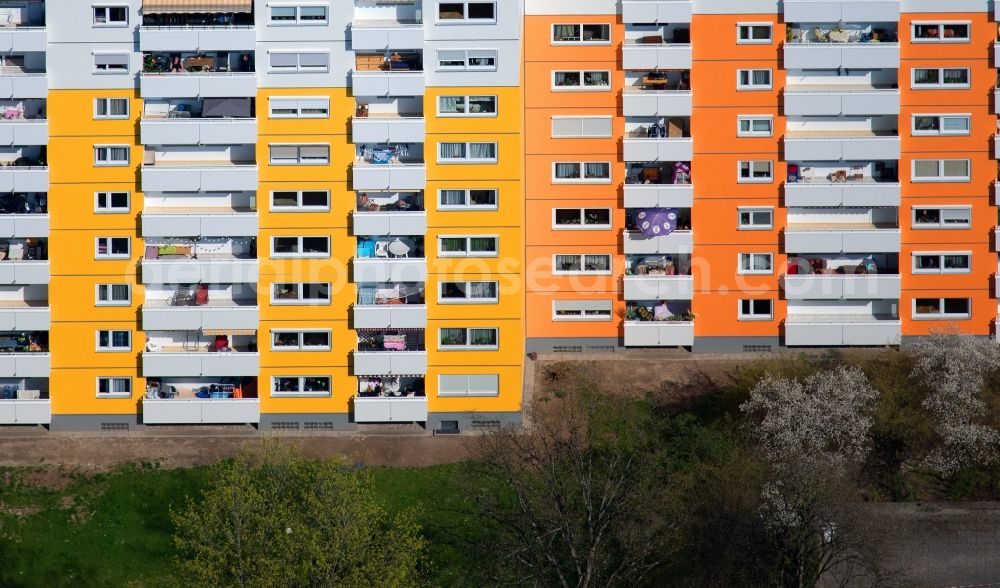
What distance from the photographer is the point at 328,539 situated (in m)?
64.2

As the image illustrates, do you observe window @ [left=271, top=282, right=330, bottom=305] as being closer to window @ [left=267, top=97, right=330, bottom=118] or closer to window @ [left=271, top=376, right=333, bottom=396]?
window @ [left=271, top=376, right=333, bottom=396]

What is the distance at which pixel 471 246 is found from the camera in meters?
75.8

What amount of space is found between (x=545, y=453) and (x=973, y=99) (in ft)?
85.4

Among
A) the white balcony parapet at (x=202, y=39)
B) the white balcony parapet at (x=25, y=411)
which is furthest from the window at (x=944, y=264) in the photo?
the white balcony parapet at (x=25, y=411)

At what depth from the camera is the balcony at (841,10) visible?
77562 mm

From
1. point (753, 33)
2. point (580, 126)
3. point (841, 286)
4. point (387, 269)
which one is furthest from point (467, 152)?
point (841, 286)

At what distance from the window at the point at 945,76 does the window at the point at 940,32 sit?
1.26 m

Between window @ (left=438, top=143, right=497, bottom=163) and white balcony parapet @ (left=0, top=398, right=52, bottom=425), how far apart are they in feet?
67.3

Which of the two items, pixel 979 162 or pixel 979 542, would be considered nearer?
pixel 979 542

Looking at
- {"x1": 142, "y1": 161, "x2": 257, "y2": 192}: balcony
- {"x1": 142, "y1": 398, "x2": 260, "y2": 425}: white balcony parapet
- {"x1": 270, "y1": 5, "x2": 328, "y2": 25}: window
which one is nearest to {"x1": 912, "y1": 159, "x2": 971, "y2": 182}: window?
{"x1": 270, "y1": 5, "x2": 328, "y2": 25}: window

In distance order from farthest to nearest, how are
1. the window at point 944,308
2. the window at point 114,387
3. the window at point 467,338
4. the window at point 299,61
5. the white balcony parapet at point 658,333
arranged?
the window at point 944,308, the white balcony parapet at point 658,333, the window at point 114,387, the window at point 467,338, the window at point 299,61

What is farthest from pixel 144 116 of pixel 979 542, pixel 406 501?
pixel 979 542

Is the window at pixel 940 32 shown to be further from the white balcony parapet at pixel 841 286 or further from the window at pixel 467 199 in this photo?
the window at pixel 467 199

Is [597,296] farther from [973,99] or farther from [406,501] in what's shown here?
[973,99]
